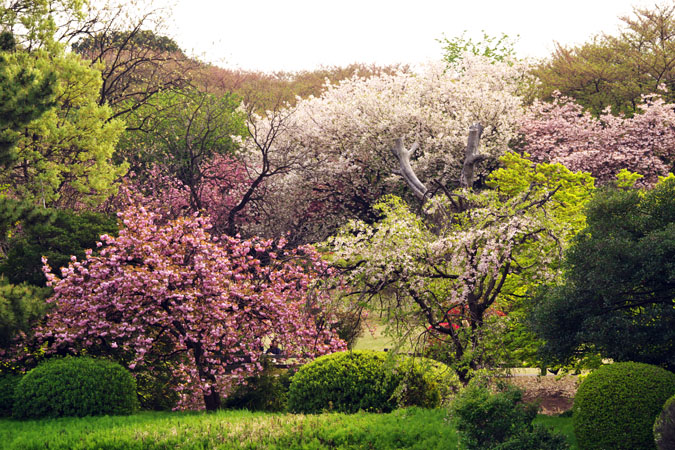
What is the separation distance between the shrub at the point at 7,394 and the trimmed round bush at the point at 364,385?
5360mm

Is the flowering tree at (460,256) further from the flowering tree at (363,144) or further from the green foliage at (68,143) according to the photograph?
the flowering tree at (363,144)

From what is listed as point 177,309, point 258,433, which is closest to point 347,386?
point 258,433

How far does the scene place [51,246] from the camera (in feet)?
45.4

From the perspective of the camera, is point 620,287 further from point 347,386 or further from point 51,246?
point 51,246

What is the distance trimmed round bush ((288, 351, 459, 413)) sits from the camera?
10.8m

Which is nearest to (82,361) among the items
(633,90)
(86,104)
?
(86,104)

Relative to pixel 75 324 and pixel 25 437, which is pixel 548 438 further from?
pixel 75 324

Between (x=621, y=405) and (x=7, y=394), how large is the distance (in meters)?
10.5

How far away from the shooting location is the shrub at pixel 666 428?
6.98 m

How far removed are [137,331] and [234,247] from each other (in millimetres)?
2571

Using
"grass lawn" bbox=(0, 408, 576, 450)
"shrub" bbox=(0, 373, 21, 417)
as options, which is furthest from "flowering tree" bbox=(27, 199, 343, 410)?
"grass lawn" bbox=(0, 408, 576, 450)

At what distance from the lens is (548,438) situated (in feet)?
24.9

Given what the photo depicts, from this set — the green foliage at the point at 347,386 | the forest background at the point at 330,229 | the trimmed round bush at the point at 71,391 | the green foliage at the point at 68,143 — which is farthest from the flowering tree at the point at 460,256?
the green foliage at the point at 68,143

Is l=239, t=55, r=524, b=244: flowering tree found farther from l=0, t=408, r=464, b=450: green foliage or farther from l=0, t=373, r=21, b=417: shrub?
l=0, t=408, r=464, b=450: green foliage
